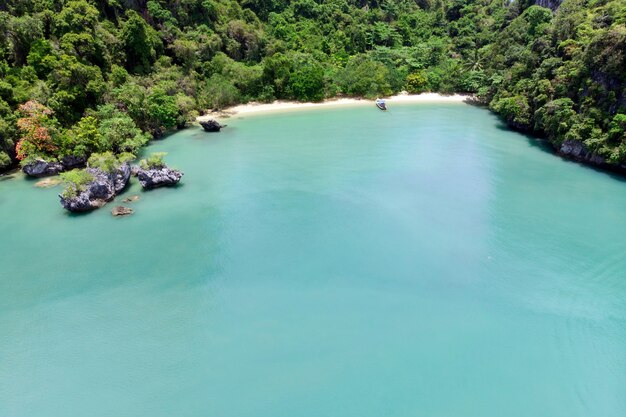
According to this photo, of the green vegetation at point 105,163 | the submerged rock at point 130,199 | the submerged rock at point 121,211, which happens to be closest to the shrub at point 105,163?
the green vegetation at point 105,163

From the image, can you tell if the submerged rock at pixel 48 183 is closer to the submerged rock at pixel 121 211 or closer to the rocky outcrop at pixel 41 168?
the rocky outcrop at pixel 41 168

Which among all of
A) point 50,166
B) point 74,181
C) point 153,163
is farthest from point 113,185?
point 50,166

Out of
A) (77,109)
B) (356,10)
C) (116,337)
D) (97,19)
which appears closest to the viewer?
(116,337)

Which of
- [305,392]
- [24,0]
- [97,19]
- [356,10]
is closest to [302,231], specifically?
[305,392]

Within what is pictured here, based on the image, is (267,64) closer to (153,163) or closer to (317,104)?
(317,104)

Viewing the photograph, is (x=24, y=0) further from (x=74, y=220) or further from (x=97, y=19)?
(x=74, y=220)

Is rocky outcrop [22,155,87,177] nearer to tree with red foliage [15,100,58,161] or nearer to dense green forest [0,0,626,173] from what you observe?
dense green forest [0,0,626,173]
